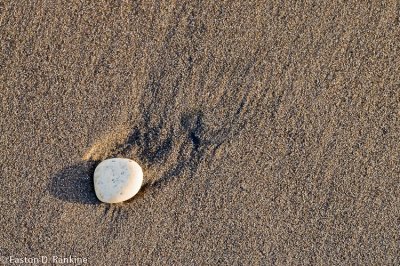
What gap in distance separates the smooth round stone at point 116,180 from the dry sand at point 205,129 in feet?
0.27

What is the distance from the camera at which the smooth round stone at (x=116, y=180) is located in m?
1.94

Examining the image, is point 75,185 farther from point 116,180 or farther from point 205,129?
point 205,129

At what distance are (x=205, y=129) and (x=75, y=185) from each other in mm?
690

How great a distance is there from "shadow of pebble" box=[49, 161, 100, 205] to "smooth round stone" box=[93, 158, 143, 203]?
7 cm

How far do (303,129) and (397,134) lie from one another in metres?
0.46

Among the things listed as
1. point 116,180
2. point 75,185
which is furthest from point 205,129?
point 75,185

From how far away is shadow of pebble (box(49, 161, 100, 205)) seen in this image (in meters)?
2.02

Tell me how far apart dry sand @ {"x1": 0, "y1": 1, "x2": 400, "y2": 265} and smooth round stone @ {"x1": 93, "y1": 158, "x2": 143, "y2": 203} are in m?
0.08

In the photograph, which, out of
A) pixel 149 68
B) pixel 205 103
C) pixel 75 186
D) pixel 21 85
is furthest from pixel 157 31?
pixel 75 186

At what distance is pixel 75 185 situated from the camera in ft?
6.63

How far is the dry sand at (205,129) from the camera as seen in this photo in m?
1.99

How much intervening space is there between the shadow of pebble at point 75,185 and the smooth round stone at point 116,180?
0.07m

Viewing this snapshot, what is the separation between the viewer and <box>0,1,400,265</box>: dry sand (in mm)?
1991

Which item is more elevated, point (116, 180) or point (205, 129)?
point (205, 129)
